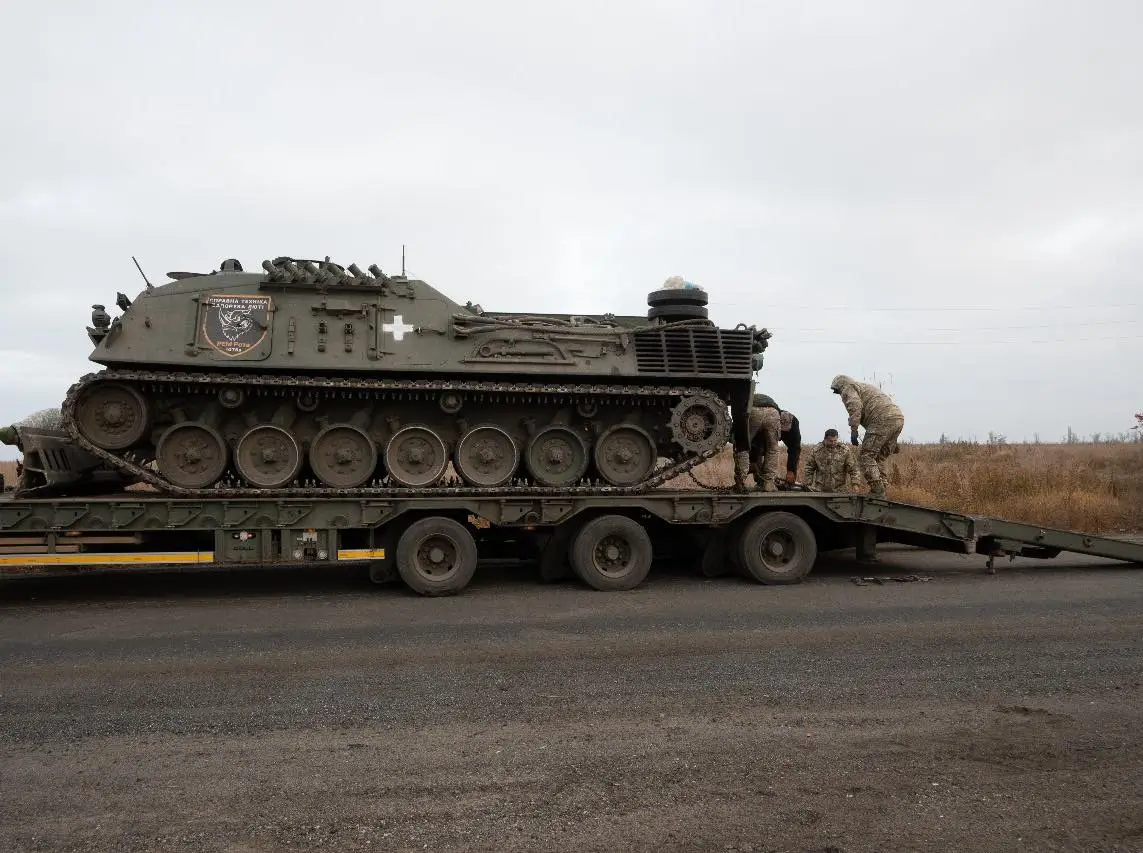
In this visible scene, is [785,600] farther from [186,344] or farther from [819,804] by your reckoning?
[186,344]

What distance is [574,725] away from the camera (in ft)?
17.1

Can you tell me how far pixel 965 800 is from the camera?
13.7 feet

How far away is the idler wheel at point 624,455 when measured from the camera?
10.3 metres

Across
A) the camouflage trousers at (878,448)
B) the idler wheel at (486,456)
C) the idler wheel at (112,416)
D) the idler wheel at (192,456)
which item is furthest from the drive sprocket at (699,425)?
the idler wheel at (112,416)

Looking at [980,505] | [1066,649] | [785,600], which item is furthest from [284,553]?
[980,505]

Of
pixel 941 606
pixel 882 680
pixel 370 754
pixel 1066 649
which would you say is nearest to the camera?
pixel 370 754

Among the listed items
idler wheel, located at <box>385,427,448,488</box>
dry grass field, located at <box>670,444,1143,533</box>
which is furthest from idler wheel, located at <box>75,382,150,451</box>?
dry grass field, located at <box>670,444,1143,533</box>

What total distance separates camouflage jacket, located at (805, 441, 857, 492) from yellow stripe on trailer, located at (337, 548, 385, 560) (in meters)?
6.07

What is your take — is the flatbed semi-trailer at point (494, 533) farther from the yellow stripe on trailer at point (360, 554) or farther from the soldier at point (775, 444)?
the soldier at point (775, 444)

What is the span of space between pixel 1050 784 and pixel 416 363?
23.7 feet

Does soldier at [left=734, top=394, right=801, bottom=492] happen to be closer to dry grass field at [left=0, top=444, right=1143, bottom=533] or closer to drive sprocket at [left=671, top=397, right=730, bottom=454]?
drive sprocket at [left=671, top=397, right=730, bottom=454]

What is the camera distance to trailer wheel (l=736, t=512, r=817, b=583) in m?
10.0

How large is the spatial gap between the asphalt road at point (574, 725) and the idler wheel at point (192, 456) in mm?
1369

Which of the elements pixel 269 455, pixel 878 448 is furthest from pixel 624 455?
pixel 269 455
